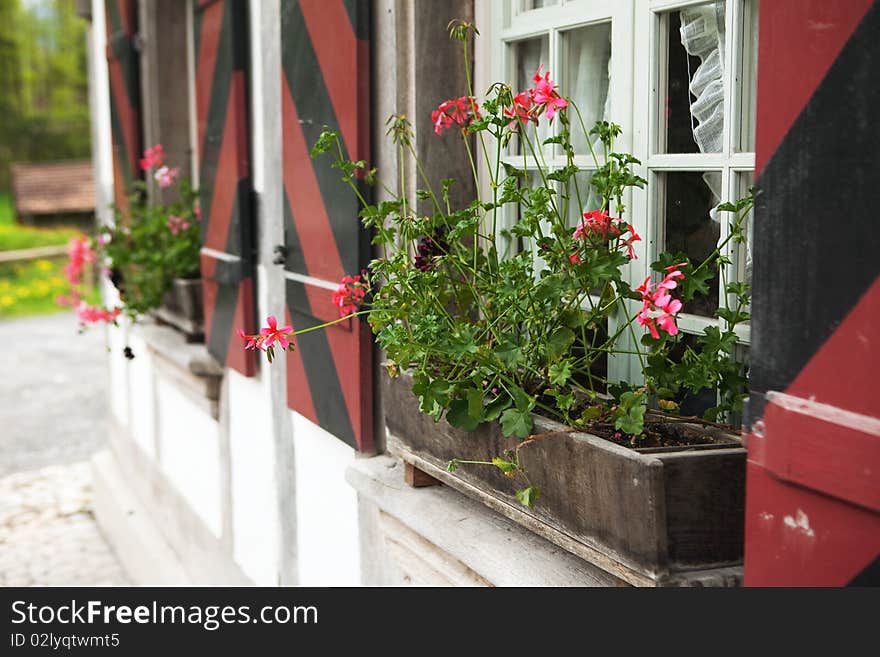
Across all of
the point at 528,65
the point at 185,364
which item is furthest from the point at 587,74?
the point at 185,364

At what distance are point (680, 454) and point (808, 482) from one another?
26 centimetres

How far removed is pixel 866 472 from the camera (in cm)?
126

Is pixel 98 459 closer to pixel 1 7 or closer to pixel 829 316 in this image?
A: pixel 829 316

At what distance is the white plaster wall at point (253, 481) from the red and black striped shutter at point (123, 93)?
1801 millimetres

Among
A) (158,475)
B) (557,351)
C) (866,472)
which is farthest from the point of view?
(158,475)

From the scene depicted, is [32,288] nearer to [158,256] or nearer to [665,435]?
[158,256]

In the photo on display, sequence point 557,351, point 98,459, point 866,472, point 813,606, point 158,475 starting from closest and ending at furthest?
point 866,472 → point 813,606 → point 557,351 → point 158,475 → point 98,459

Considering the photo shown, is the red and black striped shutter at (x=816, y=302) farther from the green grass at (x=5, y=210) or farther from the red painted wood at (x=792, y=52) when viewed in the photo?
the green grass at (x=5, y=210)

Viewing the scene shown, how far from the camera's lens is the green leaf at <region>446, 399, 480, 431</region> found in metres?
1.96

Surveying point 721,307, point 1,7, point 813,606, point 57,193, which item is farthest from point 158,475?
point 1,7

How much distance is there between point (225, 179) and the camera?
3.95 metres

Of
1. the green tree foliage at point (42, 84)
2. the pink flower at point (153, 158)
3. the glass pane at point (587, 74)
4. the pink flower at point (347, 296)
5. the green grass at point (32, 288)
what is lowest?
the green grass at point (32, 288)

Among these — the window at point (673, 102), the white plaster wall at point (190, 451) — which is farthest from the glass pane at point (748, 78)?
the white plaster wall at point (190, 451)

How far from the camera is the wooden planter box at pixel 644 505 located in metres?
1.57
